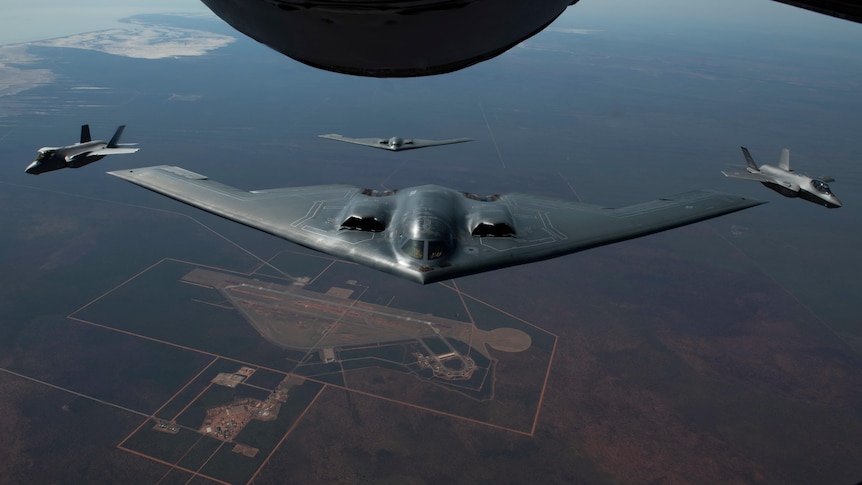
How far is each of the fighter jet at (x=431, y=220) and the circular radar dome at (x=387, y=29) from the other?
20.1 m

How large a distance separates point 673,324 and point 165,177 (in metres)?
55.0

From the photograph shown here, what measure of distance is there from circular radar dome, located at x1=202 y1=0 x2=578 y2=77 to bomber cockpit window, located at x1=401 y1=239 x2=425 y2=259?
2085 centimetres

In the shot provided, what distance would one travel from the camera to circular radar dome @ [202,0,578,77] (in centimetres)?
222

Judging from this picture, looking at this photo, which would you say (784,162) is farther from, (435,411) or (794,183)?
(435,411)

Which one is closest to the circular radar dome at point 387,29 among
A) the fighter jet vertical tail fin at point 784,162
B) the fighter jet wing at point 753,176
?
the fighter jet wing at point 753,176

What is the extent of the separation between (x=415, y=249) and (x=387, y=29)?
21.6m

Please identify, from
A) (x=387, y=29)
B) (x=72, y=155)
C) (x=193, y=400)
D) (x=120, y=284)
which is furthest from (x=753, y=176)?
(x=120, y=284)

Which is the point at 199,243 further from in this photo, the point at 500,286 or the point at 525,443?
the point at 525,443

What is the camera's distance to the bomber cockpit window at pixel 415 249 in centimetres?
2372

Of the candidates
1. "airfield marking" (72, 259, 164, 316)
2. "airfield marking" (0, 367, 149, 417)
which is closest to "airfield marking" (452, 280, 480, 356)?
"airfield marking" (0, 367, 149, 417)

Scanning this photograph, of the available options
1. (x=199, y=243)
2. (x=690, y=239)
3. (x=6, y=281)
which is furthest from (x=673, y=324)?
(x=6, y=281)

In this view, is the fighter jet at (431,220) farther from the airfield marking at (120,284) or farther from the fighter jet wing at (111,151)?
the airfield marking at (120,284)

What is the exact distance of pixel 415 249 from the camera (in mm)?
23891

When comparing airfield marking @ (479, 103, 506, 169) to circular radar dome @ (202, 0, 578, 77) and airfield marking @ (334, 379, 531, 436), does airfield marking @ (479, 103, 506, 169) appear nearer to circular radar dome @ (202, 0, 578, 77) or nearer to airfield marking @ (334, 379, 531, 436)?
airfield marking @ (334, 379, 531, 436)
